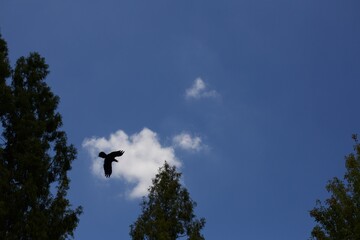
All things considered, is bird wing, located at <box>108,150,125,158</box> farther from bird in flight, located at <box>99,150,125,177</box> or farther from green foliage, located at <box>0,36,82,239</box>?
green foliage, located at <box>0,36,82,239</box>

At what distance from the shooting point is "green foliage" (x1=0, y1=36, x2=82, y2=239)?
1742cm

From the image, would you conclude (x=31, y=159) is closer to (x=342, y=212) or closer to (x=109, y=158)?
(x=109, y=158)

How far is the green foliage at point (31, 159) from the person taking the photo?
686 inches

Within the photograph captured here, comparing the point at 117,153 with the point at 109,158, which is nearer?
the point at 117,153

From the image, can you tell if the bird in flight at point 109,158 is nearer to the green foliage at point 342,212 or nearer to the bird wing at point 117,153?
the bird wing at point 117,153

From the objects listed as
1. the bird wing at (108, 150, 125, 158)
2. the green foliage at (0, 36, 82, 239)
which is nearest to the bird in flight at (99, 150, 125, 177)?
the bird wing at (108, 150, 125, 158)

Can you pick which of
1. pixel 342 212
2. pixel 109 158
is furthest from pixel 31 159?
pixel 342 212

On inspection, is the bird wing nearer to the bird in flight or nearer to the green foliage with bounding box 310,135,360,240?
the bird in flight

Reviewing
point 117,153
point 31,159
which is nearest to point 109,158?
point 117,153

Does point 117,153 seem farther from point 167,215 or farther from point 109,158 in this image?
point 167,215

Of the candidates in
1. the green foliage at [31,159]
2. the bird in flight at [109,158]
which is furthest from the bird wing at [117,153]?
the green foliage at [31,159]

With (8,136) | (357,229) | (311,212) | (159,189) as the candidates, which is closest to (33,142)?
(8,136)

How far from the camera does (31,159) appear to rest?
59.7 feet

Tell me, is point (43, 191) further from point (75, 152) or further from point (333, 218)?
point (333, 218)
